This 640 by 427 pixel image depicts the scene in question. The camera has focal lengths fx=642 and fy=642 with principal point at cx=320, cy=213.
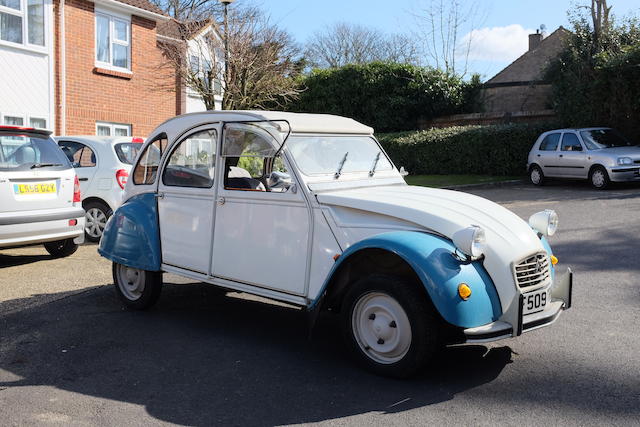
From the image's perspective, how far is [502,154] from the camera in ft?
65.9

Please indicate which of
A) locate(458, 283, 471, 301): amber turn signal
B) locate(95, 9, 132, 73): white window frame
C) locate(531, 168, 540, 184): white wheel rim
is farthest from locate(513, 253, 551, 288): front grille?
locate(95, 9, 132, 73): white window frame

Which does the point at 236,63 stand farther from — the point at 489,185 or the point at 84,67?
the point at 489,185

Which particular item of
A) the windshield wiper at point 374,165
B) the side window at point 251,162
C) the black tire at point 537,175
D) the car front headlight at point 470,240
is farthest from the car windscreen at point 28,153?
the black tire at point 537,175

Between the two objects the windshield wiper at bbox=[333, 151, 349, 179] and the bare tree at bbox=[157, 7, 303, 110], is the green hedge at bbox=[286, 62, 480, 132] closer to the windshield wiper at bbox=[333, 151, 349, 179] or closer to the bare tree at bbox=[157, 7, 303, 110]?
the bare tree at bbox=[157, 7, 303, 110]

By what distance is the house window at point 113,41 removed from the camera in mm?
19078

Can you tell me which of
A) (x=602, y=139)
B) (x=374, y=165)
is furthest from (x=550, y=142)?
(x=374, y=165)

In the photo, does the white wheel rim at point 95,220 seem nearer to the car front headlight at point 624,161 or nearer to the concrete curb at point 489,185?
the concrete curb at point 489,185

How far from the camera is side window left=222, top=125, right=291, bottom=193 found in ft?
17.1

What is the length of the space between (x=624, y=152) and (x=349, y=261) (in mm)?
13396

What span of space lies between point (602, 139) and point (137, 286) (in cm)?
1407

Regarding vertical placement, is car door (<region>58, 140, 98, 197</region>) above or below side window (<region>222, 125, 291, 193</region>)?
below

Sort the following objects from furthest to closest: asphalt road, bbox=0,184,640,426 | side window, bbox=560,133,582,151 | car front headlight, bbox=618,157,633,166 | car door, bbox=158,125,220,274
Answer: side window, bbox=560,133,582,151 < car front headlight, bbox=618,157,633,166 < car door, bbox=158,125,220,274 < asphalt road, bbox=0,184,640,426

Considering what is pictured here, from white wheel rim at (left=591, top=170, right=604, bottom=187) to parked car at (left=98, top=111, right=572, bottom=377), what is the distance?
37.9 ft

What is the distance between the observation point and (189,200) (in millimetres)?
5773
